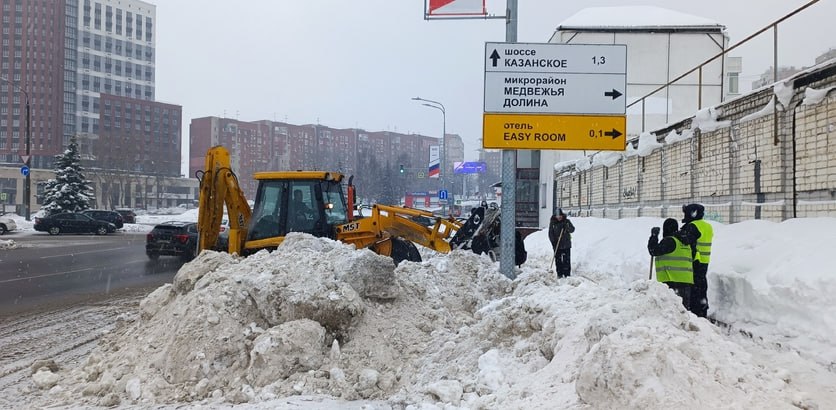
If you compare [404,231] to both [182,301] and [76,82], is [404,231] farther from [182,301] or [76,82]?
[76,82]

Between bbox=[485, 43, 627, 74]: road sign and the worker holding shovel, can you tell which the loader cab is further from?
the worker holding shovel

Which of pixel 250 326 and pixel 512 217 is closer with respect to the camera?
pixel 250 326

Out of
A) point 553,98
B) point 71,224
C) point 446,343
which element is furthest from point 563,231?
point 71,224

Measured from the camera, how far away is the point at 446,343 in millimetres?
5910

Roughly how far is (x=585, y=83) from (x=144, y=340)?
23.3ft

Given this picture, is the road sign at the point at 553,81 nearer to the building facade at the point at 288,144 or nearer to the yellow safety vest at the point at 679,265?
the yellow safety vest at the point at 679,265

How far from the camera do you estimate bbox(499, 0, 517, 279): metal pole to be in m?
9.23

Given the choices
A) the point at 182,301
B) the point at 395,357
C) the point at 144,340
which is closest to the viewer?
the point at 395,357

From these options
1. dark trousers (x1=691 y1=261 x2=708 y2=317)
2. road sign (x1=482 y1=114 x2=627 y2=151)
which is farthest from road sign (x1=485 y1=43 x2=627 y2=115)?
dark trousers (x1=691 y1=261 x2=708 y2=317)

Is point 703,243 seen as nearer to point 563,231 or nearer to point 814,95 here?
point 814,95

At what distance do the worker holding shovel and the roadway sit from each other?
30.1 ft

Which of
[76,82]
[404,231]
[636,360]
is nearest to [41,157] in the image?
[76,82]

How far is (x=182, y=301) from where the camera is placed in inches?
269

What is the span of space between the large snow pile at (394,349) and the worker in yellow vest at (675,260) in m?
1.31
